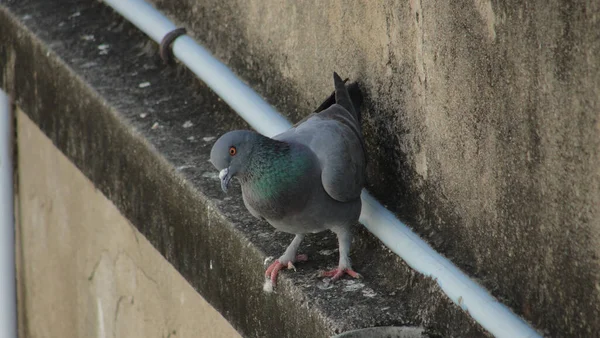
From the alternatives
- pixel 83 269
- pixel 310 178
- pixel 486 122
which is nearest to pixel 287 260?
pixel 310 178

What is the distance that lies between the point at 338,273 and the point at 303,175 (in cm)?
32

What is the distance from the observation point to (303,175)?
309 centimetres

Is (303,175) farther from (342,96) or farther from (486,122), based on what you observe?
(486,122)

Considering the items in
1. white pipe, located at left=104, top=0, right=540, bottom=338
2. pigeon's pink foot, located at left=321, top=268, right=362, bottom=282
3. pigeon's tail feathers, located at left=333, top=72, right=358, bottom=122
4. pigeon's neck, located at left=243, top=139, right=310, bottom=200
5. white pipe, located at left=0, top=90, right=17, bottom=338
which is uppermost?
pigeon's tail feathers, located at left=333, top=72, right=358, bottom=122

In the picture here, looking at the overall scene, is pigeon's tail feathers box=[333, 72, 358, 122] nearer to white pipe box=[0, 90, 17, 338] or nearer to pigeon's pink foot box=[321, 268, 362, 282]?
pigeon's pink foot box=[321, 268, 362, 282]

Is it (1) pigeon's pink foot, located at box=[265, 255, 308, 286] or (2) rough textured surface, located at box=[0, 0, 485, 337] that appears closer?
(2) rough textured surface, located at box=[0, 0, 485, 337]

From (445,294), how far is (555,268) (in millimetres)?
396

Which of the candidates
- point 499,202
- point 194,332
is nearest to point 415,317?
point 499,202

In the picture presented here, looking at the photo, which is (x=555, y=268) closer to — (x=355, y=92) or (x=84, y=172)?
(x=355, y=92)

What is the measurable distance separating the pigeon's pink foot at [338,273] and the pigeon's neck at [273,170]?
0.29 m

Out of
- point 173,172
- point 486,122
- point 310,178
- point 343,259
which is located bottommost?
point 343,259

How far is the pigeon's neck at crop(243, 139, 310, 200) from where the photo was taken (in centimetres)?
307

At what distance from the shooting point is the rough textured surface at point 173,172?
9.57 ft

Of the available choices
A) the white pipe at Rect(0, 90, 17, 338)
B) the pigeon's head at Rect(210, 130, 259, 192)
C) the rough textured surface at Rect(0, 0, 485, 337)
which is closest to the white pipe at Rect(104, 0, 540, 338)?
the rough textured surface at Rect(0, 0, 485, 337)
